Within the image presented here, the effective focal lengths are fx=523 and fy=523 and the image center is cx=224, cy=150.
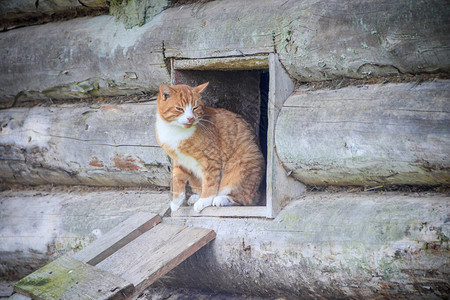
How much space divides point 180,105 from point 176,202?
A: 84 centimetres

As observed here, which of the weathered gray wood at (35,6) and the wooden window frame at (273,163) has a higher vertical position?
the weathered gray wood at (35,6)

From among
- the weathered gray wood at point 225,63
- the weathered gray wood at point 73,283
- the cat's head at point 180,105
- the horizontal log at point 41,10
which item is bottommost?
the weathered gray wood at point 73,283

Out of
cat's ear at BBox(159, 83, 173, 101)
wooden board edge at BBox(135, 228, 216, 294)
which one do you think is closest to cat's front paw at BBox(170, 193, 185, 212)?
wooden board edge at BBox(135, 228, 216, 294)

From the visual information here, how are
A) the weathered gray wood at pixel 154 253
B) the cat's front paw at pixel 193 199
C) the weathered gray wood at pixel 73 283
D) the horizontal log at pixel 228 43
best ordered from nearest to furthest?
the horizontal log at pixel 228 43 < the weathered gray wood at pixel 73 283 < the weathered gray wood at pixel 154 253 < the cat's front paw at pixel 193 199

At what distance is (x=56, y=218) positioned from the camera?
4965 millimetres

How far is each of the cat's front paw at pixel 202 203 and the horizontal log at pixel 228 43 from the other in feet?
3.76

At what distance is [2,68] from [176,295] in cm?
319

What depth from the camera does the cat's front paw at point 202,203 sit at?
4.17 metres

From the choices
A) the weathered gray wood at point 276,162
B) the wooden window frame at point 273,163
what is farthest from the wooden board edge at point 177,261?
the weathered gray wood at point 276,162

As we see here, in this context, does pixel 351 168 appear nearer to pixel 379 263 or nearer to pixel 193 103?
pixel 379 263

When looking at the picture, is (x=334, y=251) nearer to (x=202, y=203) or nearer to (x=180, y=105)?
(x=202, y=203)

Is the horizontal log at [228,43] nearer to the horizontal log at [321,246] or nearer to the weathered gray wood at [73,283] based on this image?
the horizontal log at [321,246]

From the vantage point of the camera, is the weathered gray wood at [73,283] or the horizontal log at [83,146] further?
the horizontal log at [83,146]

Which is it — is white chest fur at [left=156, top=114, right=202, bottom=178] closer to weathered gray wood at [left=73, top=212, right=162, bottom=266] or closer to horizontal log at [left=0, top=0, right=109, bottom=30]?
weathered gray wood at [left=73, top=212, right=162, bottom=266]
